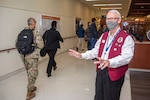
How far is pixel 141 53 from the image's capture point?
5895 millimetres

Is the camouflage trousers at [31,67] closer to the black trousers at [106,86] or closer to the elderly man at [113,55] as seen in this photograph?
the elderly man at [113,55]

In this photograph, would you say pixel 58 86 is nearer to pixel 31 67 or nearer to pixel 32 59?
pixel 31 67

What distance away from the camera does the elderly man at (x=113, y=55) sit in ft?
6.30

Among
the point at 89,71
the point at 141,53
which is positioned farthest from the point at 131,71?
the point at 89,71

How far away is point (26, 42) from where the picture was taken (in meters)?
3.46

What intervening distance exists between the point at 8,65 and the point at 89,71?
2483 mm

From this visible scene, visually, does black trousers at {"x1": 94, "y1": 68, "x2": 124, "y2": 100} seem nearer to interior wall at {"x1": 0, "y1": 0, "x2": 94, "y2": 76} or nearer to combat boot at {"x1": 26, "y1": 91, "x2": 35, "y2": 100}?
combat boot at {"x1": 26, "y1": 91, "x2": 35, "y2": 100}

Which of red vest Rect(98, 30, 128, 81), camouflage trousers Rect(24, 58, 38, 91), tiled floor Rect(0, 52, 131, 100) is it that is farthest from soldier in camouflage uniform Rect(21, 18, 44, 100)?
A: red vest Rect(98, 30, 128, 81)

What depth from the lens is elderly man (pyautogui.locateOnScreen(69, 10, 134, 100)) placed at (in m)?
1.92

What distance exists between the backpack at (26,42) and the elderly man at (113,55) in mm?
1531

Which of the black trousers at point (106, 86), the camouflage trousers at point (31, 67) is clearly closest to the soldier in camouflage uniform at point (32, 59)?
the camouflage trousers at point (31, 67)

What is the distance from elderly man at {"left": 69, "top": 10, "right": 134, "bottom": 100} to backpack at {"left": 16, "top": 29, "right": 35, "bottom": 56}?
5.02ft

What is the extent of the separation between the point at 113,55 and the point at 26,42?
1999mm

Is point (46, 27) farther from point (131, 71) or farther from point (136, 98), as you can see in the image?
point (136, 98)
